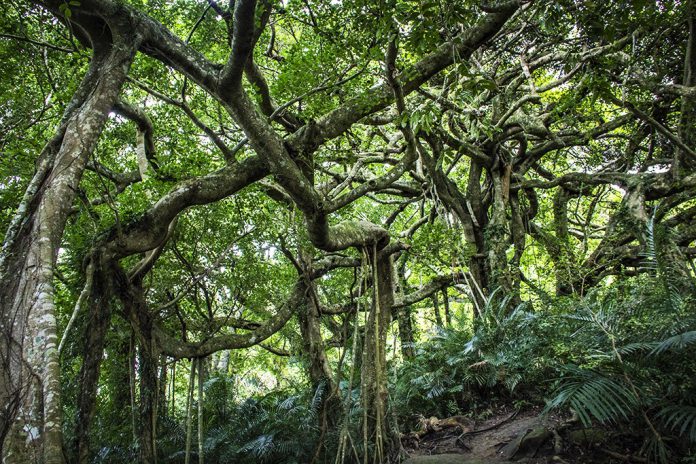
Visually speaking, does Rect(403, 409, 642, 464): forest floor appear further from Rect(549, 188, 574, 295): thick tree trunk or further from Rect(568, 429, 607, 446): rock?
Rect(549, 188, 574, 295): thick tree trunk

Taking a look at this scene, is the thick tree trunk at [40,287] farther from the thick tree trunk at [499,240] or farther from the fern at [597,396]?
the thick tree trunk at [499,240]

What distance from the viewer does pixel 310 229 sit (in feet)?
14.9

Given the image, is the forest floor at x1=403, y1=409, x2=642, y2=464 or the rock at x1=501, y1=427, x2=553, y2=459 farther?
the rock at x1=501, y1=427, x2=553, y2=459

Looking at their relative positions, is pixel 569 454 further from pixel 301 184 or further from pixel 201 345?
pixel 201 345

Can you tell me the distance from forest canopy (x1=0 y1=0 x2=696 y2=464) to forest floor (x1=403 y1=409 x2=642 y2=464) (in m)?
0.09

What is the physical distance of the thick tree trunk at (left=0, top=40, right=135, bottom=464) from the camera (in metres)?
2.07

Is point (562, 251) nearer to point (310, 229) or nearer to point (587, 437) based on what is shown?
point (587, 437)

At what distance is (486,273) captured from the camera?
24.9 feet

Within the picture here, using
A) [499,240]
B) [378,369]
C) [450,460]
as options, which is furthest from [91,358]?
[499,240]

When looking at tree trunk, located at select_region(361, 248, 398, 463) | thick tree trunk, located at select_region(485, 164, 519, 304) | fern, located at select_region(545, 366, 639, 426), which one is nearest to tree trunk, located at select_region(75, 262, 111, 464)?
tree trunk, located at select_region(361, 248, 398, 463)

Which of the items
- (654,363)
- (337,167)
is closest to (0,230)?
(654,363)

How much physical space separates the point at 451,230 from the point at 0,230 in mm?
5783

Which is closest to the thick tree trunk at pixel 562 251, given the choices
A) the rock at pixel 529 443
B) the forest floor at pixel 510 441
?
the forest floor at pixel 510 441

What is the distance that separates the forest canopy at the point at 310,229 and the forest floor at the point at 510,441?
0.28 feet
